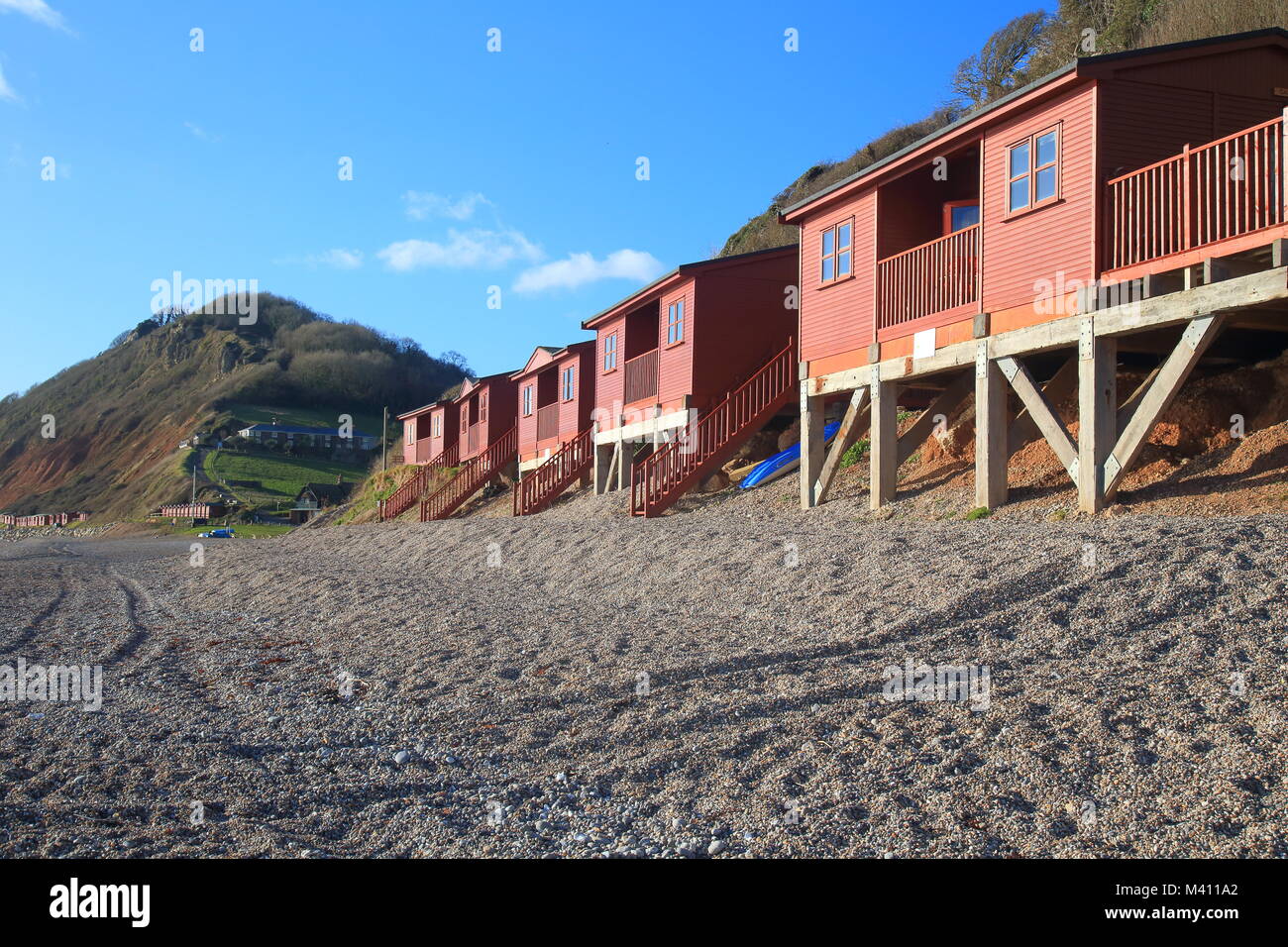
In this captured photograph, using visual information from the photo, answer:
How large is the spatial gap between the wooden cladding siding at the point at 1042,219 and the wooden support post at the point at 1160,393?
5.75ft

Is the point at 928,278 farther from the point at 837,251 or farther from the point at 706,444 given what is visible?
the point at 706,444

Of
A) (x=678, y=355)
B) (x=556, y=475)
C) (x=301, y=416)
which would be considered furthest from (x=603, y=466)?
(x=301, y=416)

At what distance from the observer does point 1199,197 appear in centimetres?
1062

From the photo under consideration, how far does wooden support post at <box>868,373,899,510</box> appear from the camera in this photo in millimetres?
14852

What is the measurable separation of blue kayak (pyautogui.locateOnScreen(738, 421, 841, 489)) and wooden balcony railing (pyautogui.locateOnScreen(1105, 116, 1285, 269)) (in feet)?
27.3

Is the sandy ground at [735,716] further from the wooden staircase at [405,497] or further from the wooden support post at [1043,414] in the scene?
the wooden staircase at [405,497]

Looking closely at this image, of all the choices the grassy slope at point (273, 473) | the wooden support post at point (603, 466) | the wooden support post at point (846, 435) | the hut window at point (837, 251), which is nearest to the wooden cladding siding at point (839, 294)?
the hut window at point (837, 251)

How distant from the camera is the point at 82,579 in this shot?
20.5 meters

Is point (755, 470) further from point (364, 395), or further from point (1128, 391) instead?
point (364, 395)

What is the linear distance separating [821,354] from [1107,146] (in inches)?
237

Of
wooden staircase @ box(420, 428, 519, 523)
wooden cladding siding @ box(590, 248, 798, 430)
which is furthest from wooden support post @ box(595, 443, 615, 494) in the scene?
wooden staircase @ box(420, 428, 519, 523)

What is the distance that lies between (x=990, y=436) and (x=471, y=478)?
23.0m

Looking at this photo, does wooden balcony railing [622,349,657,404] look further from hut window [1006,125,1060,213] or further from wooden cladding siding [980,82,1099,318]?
hut window [1006,125,1060,213]
